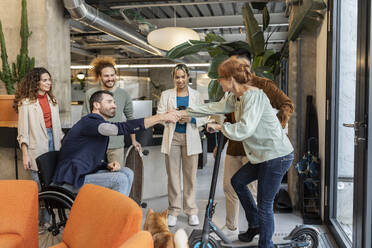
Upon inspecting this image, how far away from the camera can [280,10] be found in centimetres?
860

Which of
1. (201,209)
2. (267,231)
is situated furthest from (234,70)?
(201,209)

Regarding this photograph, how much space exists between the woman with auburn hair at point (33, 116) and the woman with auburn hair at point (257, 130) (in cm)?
158

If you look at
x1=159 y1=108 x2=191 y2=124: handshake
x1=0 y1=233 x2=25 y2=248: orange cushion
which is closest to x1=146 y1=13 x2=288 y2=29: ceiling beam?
x1=159 y1=108 x2=191 y2=124: handshake

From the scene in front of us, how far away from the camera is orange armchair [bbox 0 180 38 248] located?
6.85 feet

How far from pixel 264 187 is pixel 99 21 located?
4718 millimetres

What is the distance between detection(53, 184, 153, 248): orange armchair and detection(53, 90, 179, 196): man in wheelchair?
0.93m

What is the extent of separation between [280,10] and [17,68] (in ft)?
19.3

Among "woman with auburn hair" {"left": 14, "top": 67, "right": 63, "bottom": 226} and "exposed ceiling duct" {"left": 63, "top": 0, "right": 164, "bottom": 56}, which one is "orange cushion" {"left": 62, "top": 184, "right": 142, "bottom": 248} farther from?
"exposed ceiling duct" {"left": 63, "top": 0, "right": 164, "bottom": 56}

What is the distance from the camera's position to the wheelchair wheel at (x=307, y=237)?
2.99 m

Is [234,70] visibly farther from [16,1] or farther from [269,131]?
[16,1]

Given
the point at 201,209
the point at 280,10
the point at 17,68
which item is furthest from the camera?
the point at 280,10

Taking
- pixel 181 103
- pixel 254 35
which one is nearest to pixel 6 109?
pixel 181 103

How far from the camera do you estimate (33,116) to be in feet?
11.6

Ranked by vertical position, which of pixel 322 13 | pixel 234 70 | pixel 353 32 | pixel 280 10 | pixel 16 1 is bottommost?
pixel 234 70
